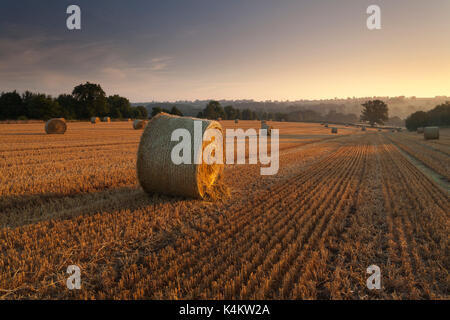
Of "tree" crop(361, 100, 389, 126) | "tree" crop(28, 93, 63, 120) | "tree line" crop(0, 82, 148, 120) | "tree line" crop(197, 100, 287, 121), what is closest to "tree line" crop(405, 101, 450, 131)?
"tree line" crop(197, 100, 287, 121)

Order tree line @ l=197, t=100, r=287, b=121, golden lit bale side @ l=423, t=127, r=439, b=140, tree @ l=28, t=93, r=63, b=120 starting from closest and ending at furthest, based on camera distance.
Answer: golden lit bale side @ l=423, t=127, r=439, b=140 → tree @ l=28, t=93, r=63, b=120 → tree line @ l=197, t=100, r=287, b=121

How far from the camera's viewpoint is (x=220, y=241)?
408 centimetres

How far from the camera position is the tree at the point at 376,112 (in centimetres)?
13475

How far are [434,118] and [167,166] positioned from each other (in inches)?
3290

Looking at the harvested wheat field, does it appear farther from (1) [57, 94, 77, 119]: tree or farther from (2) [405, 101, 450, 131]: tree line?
(2) [405, 101, 450, 131]: tree line

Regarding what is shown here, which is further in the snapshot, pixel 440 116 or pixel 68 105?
pixel 68 105

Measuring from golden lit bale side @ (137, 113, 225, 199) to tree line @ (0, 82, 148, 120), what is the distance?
176 feet

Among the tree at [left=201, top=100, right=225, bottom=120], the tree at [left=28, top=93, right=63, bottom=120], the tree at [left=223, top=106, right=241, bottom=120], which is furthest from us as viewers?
the tree at [left=223, top=106, right=241, bottom=120]

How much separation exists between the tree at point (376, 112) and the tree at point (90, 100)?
444 ft

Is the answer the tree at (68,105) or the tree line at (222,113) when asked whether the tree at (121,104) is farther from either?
the tree line at (222,113)

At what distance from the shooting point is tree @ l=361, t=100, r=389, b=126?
442ft

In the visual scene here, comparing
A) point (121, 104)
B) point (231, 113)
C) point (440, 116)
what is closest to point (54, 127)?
point (121, 104)

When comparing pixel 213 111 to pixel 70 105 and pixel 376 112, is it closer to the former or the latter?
pixel 70 105
